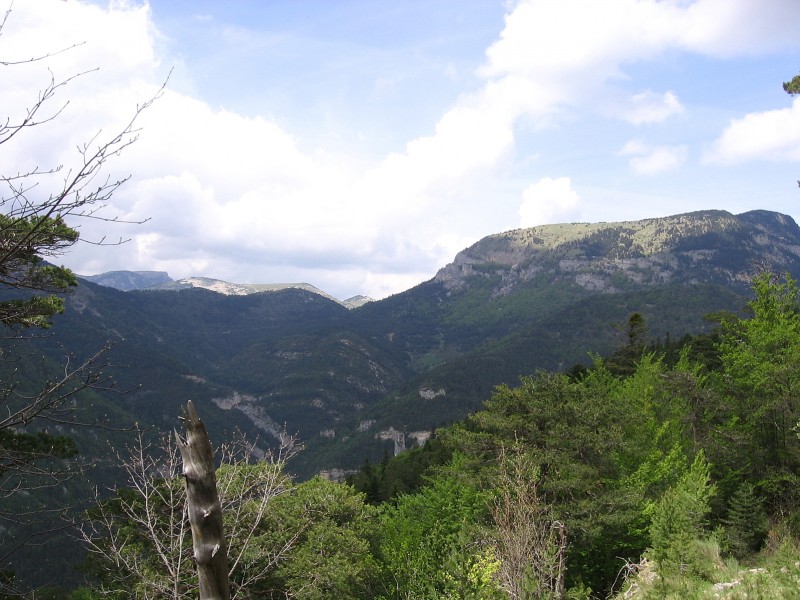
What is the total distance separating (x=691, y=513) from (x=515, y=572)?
260 inches

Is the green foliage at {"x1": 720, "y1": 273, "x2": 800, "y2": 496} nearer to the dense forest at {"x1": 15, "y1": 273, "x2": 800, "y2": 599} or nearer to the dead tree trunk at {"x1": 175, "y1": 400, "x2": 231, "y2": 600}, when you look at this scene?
the dense forest at {"x1": 15, "y1": 273, "x2": 800, "y2": 599}

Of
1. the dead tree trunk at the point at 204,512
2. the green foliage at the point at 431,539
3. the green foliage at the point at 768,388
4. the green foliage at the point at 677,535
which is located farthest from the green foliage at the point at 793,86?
the dead tree trunk at the point at 204,512

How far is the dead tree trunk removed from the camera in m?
3.33

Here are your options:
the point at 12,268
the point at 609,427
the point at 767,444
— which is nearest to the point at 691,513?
the point at 609,427

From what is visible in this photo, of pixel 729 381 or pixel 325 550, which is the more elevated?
pixel 729 381

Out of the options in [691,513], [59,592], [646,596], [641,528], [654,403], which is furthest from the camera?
[59,592]

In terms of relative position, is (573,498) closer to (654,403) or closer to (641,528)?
(641,528)

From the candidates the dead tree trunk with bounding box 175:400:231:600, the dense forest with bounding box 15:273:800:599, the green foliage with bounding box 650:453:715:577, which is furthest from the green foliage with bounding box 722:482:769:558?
the dead tree trunk with bounding box 175:400:231:600

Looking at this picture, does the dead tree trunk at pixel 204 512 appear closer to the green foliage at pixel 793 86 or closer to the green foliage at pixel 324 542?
the green foliage at pixel 324 542

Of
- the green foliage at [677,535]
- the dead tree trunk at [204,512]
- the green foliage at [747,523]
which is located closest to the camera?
the dead tree trunk at [204,512]

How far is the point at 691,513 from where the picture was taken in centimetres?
1549

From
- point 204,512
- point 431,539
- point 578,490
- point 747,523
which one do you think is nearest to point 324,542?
point 431,539

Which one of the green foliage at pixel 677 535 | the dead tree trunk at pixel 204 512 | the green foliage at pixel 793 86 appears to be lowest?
the green foliage at pixel 677 535

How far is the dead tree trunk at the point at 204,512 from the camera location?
333cm
